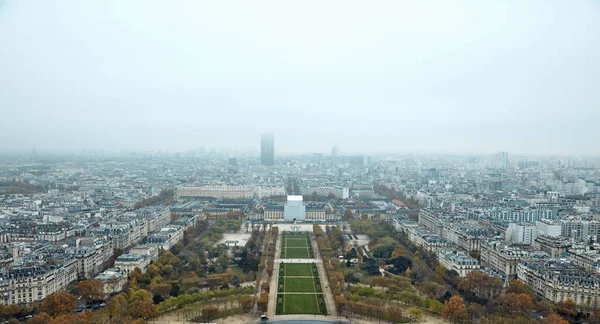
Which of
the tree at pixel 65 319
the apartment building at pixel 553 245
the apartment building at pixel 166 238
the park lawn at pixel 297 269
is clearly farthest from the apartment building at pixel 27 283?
the apartment building at pixel 553 245

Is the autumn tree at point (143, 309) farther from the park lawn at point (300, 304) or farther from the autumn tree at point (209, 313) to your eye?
the park lawn at point (300, 304)

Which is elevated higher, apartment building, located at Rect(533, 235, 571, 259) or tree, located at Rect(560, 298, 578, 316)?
apartment building, located at Rect(533, 235, 571, 259)

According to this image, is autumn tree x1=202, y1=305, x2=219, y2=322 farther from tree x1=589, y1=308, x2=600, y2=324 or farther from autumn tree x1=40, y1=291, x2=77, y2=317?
tree x1=589, y1=308, x2=600, y2=324

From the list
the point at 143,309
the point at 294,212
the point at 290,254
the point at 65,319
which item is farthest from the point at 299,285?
the point at 294,212

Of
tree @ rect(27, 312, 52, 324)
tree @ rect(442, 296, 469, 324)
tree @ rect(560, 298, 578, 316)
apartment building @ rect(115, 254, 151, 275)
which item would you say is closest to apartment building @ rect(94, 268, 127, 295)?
apartment building @ rect(115, 254, 151, 275)

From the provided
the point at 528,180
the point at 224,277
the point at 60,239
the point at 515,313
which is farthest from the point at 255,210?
the point at 528,180
